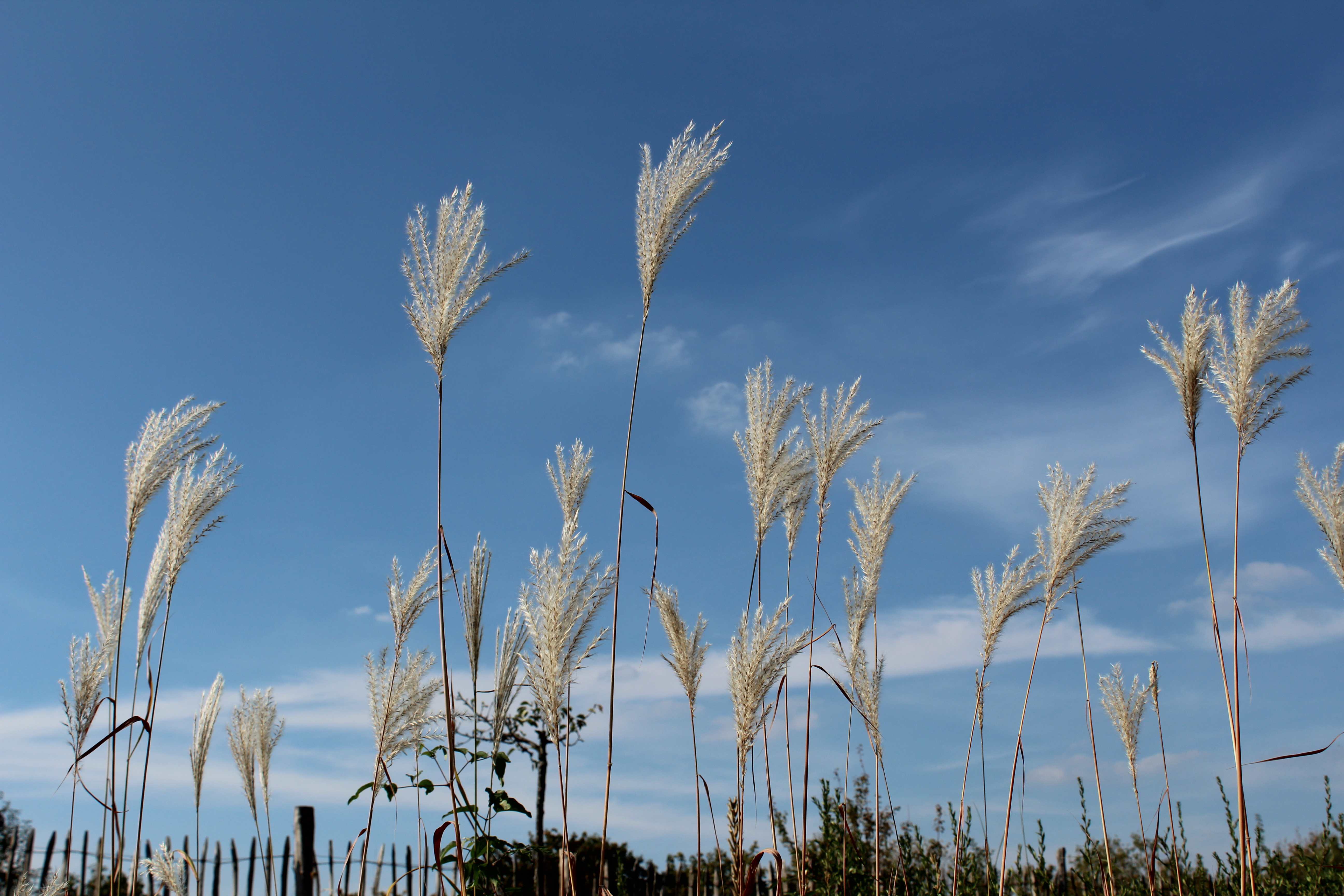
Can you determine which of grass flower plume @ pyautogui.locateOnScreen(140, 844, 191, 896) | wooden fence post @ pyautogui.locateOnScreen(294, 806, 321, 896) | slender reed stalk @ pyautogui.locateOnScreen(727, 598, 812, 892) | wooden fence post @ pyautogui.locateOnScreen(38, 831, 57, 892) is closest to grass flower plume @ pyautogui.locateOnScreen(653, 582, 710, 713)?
slender reed stalk @ pyautogui.locateOnScreen(727, 598, 812, 892)

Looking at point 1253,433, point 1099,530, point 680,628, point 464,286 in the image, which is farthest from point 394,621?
point 1253,433

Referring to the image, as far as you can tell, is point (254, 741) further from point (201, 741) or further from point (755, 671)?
point (755, 671)

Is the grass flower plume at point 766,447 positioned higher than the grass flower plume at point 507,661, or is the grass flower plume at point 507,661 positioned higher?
the grass flower plume at point 766,447

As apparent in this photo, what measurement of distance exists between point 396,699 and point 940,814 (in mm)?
3108

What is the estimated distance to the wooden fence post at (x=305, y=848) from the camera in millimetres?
5809

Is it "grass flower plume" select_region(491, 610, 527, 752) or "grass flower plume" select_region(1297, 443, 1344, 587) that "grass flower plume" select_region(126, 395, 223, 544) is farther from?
"grass flower plume" select_region(1297, 443, 1344, 587)

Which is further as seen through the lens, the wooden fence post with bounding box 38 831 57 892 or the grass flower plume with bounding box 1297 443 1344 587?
the wooden fence post with bounding box 38 831 57 892

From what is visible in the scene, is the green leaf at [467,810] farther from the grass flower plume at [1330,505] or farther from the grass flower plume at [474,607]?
the grass flower plume at [1330,505]

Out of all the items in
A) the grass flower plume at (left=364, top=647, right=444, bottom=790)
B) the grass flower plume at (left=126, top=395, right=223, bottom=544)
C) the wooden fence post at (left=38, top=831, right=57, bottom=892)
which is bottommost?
the wooden fence post at (left=38, top=831, right=57, bottom=892)

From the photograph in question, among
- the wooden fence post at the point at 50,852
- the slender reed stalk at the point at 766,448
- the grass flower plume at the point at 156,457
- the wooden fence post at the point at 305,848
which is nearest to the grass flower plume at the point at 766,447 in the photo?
the slender reed stalk at the point at 766,448

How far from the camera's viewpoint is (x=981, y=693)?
3.68 m

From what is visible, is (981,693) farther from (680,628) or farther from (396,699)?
(396,699)

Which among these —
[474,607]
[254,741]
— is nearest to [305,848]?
[254,741]

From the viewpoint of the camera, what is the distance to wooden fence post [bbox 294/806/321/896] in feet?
19.1
